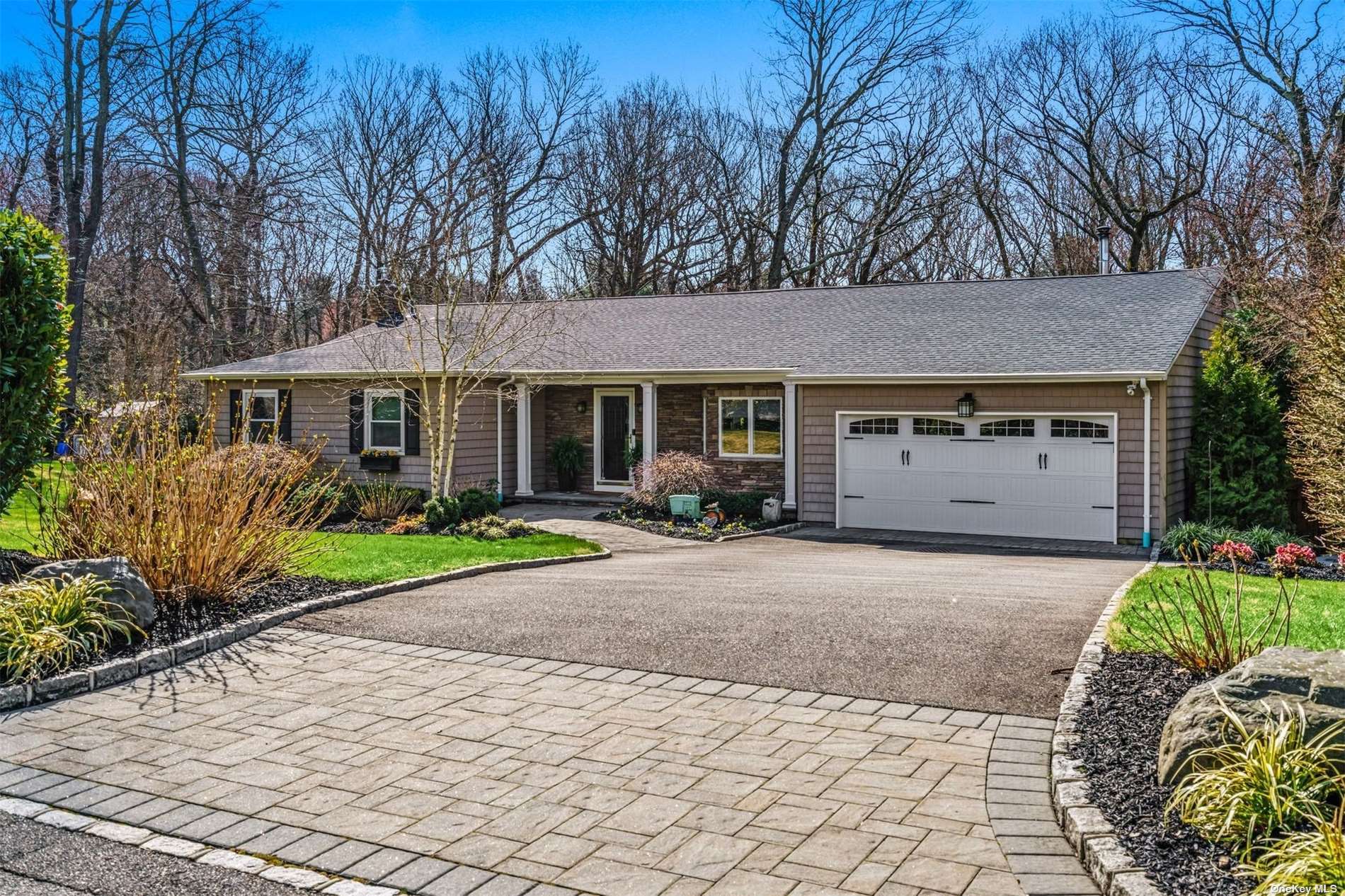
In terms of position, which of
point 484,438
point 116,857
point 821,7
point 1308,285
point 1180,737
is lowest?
point 116,857

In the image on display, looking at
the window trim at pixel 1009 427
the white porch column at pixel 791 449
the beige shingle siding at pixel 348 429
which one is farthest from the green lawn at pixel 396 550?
the window trim at pixel 1009 427

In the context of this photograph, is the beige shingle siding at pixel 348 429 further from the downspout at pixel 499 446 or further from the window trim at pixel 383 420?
the window trim at pixel 383 420

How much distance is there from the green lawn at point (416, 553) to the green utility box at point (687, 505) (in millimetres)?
2534

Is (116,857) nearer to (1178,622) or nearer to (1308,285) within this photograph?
(1178,622)

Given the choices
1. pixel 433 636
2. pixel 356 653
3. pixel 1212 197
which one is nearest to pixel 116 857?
pixel 356 653

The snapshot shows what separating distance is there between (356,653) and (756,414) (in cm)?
1222

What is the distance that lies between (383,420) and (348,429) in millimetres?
834

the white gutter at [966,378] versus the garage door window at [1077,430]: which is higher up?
the white gutter at [966,378]

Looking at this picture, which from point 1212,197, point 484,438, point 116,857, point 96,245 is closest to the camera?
point 116,857

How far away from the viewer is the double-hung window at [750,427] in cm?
1914

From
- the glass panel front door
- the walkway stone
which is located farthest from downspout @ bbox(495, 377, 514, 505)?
the walkway stone

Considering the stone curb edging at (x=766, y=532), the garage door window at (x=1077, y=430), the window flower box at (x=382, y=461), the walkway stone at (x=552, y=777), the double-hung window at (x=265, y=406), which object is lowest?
the walkway stone at (x=552, y=777)

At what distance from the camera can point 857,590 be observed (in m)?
10.4

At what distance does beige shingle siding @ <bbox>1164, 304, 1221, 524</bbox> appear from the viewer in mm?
15828
